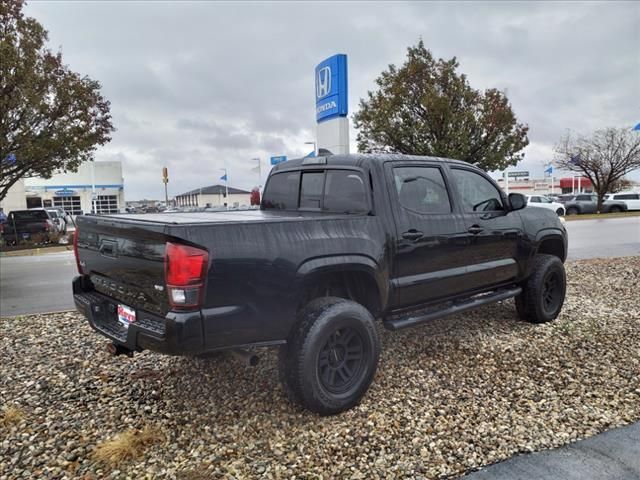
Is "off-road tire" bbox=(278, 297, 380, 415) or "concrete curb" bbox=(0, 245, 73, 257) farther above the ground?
"off-road tire" bbox=(278, 297, 380, 415)

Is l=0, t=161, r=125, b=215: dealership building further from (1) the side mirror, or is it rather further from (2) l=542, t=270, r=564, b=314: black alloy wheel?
(1) the side mirror

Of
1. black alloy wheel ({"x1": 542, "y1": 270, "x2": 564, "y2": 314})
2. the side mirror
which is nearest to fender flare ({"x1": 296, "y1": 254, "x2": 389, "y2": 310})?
the side mirror

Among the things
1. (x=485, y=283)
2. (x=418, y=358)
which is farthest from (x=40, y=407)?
(x=485, y=283)

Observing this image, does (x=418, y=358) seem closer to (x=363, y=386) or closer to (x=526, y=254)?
(x=363, y=386)

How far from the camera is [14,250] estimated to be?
18547 millimetres

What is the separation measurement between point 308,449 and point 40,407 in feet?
6.81

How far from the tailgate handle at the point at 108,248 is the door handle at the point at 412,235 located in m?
2.12

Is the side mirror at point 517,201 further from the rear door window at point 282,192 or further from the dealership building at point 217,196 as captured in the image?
the dealership building at point 217,196

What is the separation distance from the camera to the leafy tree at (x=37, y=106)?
54.4ft

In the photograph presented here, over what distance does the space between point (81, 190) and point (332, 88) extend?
46015 millimetres

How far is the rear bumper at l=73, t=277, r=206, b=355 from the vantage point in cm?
293

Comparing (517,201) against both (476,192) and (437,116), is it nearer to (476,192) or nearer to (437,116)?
(476,192)

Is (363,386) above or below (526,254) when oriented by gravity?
below

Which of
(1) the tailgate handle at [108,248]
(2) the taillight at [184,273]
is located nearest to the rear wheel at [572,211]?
(1) the tailgate handle at [108,248]
